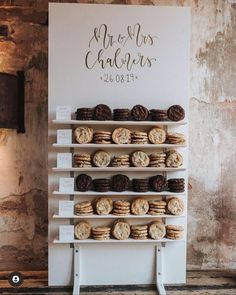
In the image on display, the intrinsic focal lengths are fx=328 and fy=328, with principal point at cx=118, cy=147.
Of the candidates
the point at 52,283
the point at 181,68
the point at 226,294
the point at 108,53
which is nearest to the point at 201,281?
the point at 226,294

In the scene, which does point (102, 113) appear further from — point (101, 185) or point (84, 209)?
point (84, 209)

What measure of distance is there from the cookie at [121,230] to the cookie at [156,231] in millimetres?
181

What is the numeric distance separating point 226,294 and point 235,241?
0.71m

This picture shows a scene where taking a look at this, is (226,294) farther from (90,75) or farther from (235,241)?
Result: (90,75)

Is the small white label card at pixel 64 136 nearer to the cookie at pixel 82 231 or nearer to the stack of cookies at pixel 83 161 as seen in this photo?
the stack of cookies at pixel 83 161

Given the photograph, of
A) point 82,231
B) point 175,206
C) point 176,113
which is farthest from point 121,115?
point 82,231

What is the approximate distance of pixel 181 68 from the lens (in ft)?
8.77

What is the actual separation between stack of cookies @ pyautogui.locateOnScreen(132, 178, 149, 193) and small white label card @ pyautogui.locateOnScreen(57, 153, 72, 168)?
0.53m

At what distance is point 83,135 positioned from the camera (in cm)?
252

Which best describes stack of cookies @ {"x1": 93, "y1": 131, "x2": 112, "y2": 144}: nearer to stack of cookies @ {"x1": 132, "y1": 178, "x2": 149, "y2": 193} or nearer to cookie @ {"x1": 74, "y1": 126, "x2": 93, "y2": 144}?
cookie @ {"x1": 74, "y1": 126, "x2": 93, "y2": 144}

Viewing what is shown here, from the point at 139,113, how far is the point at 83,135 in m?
0.47

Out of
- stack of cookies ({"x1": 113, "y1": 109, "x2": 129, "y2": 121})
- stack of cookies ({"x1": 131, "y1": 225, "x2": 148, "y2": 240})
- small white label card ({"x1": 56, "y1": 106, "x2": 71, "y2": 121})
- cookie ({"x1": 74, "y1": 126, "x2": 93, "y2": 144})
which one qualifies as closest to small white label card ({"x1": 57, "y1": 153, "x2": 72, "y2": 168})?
cookie ({"x1": 74, "y1": 126, "x2": 93, "y2": 144})

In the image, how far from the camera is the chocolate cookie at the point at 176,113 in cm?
258

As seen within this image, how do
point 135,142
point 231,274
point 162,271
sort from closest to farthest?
point 135,142, point 162,271, point 231,274
